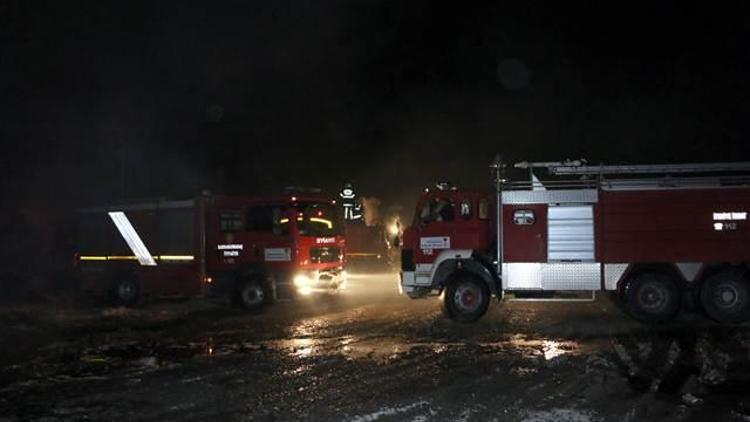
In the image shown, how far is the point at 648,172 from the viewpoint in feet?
40.7

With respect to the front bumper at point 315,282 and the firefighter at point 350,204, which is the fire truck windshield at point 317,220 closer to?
the front bumper at point 315,282

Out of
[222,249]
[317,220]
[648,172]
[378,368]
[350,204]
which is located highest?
[350,204]

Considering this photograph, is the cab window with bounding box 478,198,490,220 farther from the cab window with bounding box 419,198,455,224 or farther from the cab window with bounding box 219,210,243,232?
the cab window with bounding box 219,210,243,232

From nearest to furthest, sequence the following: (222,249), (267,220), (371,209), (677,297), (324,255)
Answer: (677,297) < (267,220) < (324,255) < (222,249) < (371,209)

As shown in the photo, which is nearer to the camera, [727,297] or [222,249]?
[727,297]

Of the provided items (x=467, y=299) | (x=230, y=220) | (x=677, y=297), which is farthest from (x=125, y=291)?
(x=677, y=297)

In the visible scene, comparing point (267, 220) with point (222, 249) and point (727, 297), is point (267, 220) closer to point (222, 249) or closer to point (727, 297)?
point (222, 249)

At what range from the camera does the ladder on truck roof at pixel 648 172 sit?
12094 millimetres

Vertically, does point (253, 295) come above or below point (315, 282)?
below

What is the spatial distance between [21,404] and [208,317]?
7.48 metres

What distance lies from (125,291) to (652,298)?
38.7ft

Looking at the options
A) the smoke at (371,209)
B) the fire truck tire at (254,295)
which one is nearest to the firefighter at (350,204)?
the smoke at (371,209)

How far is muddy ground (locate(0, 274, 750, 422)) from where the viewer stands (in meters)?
6.62

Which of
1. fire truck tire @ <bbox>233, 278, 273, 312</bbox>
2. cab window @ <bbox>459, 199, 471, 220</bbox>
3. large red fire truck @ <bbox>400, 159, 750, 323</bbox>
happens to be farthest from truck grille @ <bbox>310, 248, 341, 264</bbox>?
cab window @ <bbox>459, 199, 471, 220</bbox>
